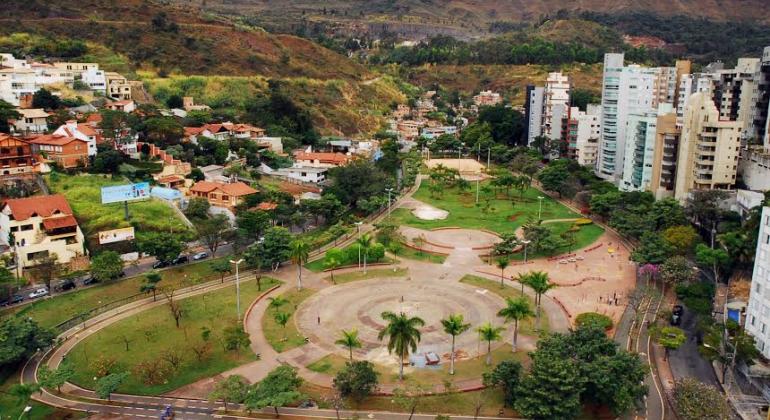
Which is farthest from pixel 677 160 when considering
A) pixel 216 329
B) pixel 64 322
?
pixel 64 322

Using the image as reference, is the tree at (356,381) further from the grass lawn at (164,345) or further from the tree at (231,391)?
the grass lawn at (164,345)

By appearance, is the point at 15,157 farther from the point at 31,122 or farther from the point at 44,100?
the point at 44,100

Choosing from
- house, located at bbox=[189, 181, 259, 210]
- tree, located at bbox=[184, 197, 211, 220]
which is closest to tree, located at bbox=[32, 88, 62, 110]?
house, located at bbox=[189, 181, 259, 210]

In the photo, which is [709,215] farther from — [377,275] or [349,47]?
[349,47]

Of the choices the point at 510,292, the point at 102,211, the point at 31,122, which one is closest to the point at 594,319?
the point at 510,292

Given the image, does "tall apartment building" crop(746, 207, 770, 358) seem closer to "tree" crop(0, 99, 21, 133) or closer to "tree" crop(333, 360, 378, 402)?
"tree" crop(333, 360, 378, 402)

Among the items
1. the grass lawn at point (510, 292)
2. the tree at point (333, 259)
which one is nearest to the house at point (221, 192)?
the tree at point (333, 259)
